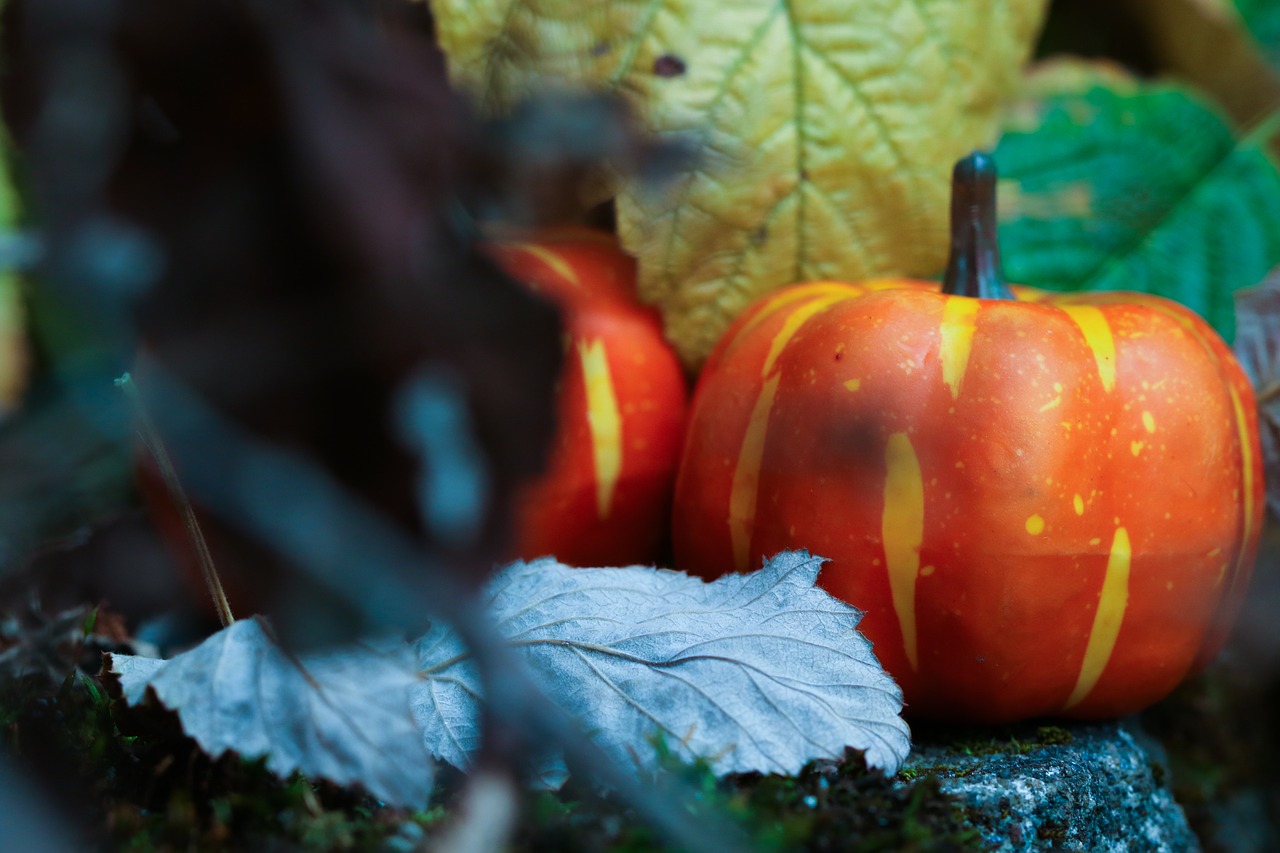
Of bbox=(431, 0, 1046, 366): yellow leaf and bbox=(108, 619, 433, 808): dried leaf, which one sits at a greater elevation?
bbox=(431, 0, 1046, 366): yellow leaf

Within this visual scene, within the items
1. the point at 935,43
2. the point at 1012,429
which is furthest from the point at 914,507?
the point at 935,43

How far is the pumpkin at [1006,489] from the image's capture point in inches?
31.6

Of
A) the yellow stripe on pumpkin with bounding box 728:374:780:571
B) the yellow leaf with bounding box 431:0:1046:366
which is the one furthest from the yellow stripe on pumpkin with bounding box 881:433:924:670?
the yellow leaf with bounding box 431:0:1046:366

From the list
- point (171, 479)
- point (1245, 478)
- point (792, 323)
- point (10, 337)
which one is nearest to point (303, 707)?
point (171, 479)

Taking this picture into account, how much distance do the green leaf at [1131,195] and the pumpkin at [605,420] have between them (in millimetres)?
470

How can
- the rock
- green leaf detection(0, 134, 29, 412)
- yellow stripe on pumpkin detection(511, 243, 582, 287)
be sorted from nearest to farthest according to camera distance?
the rock → yellow stripe on pumpkin detection(511, 243, 582, 287) → green leaf detection(0, 134, 29, 412)

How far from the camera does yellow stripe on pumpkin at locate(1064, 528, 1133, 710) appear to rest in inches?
32.3

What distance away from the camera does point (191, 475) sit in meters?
0.58

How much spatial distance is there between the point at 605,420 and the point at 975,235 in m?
0.39

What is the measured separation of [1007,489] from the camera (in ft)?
2.60

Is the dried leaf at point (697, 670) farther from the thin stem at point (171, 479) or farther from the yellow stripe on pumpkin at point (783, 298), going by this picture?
the yellow stripe on pumpkin at point (783, 298)

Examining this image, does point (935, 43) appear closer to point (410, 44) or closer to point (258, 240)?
point (410, 44)

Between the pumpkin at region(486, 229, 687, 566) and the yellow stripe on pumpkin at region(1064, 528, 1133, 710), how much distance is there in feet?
1.41

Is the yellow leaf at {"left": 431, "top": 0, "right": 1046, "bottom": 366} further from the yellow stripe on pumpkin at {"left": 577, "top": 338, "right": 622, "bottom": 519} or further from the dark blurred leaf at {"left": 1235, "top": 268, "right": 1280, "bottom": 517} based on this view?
the dark blurred leaf at {"left": 1235, "top": 268, "right": 1280, "bottom": 517}
